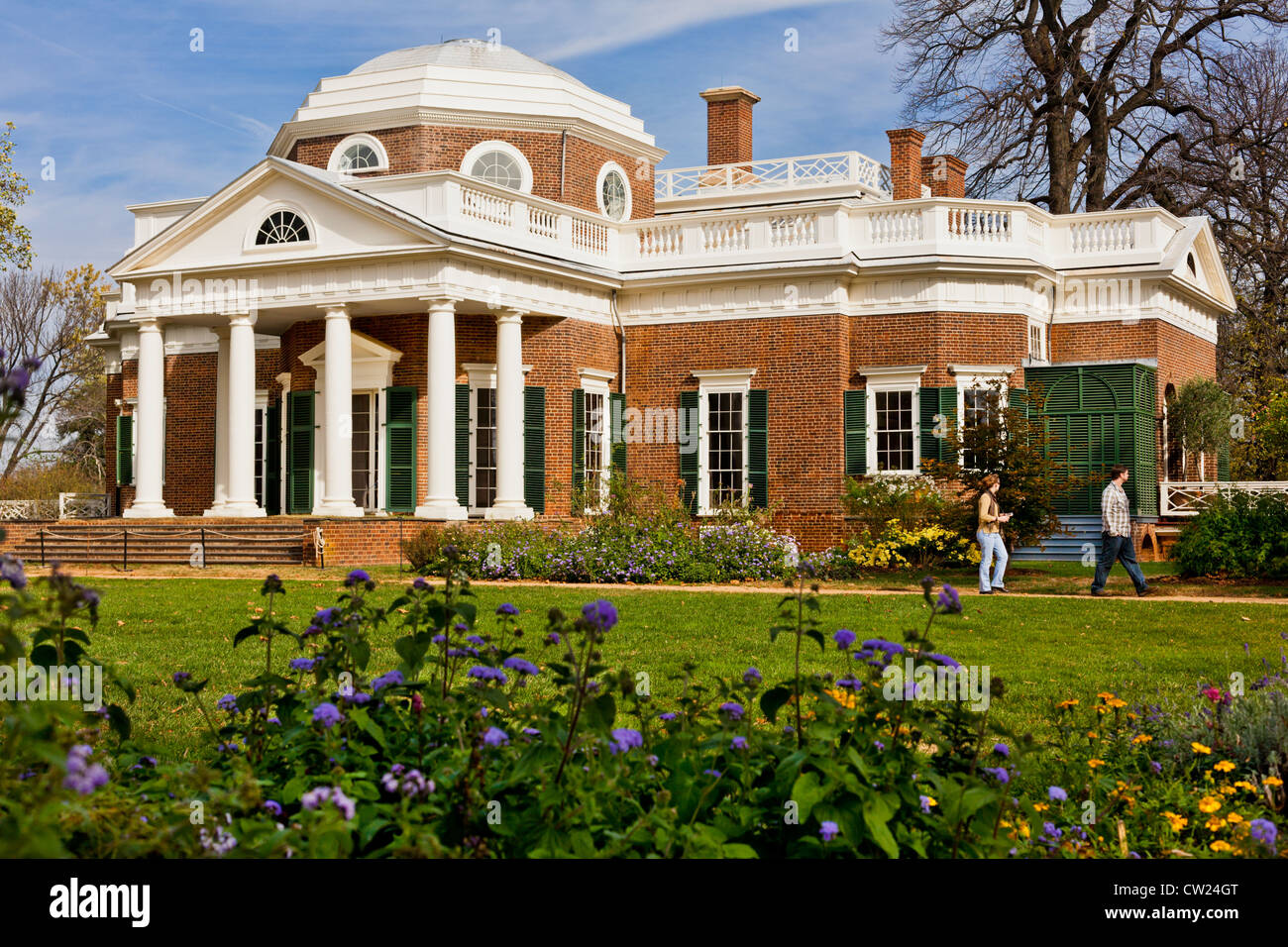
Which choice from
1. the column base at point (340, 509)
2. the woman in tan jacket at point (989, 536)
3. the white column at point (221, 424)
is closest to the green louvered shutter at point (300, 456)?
the white column at point (221, 424)

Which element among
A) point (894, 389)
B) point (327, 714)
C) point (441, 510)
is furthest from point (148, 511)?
point (327, 714)

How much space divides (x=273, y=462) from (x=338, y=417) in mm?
4865

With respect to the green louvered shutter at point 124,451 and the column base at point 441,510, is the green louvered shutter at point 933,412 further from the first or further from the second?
the green louvered shutter at point 124,451

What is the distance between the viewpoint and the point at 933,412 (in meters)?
23.8

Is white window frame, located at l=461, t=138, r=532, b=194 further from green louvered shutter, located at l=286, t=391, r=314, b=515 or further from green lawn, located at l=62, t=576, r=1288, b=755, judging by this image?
green lawn, located at l=62, t=576, r=1288, b=755

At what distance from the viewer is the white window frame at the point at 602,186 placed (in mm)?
28797

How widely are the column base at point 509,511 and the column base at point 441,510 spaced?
0.50 meters

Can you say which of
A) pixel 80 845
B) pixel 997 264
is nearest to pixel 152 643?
pixel 80 845

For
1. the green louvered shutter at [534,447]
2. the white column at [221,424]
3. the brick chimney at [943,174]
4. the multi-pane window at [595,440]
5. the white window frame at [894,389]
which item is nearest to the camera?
the white window frame at [894,389]

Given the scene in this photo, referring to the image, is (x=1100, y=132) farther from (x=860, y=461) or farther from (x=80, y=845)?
(x=80, y=845)

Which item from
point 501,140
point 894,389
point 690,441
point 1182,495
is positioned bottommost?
point 1182,495

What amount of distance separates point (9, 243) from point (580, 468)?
17.3 metres

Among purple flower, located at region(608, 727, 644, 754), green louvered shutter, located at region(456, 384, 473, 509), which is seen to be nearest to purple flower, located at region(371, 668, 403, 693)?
purple flower, located at region(608, 727, 644, 754)

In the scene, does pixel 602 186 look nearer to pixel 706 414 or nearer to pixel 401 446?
pixel 706 414
